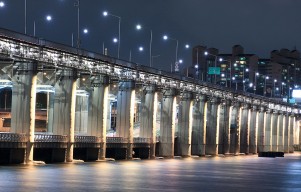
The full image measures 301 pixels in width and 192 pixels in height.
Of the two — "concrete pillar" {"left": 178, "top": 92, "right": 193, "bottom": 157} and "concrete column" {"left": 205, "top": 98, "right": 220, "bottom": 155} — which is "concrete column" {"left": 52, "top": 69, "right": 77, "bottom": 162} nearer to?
"concrete pillar" {"left": 178, "top": 92, "right": 193, "bottom": 157}

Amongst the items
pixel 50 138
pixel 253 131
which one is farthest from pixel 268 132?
pixel 50 138

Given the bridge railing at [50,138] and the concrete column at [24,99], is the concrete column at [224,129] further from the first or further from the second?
the concrete column at [24,99]

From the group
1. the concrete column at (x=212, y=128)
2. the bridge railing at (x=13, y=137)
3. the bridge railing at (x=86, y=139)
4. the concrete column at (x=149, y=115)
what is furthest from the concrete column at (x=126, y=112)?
the concrete column at (x=212, y=128)

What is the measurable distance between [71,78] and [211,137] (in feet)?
184

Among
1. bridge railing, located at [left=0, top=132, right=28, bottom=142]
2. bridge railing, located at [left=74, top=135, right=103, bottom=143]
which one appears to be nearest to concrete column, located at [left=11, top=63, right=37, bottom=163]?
bridge railing, located at [left=0, top=132, right=28, bottom=142]

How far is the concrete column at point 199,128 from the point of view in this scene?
128375 millimetres

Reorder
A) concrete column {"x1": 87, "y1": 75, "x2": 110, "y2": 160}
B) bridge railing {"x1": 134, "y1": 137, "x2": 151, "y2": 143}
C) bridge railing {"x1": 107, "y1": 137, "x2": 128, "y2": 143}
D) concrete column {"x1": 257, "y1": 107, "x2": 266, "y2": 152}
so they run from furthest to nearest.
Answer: concrete column {"x1": 257, "y1": 107, "x2": 266, "y2": 152} → bridge railing {"x1": 134, "y1": 137, "x2": 151, "y2": 143} → bridge railing {"x1": 107, "y1": 137, "x2": 128, "y2": 143} → concrete column {"x1": 87, "y1": 75, "x2": 110, "y2": 160}

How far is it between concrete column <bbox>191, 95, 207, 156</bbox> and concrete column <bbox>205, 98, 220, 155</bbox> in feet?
19.5

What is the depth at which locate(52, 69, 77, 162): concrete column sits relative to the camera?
8344cm

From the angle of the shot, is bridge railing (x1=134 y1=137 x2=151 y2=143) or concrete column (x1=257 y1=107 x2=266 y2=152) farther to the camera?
concrete column (x1=257 y1=107 x2=266 y2=152)

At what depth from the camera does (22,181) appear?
43.2 meters

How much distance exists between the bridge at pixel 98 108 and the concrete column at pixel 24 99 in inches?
4.0

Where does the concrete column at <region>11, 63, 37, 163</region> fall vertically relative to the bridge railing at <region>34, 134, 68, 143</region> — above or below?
above

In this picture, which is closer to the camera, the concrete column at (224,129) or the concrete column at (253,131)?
the concrete column at (224,129)
